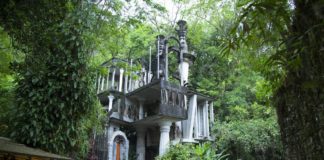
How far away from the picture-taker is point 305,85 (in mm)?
1013

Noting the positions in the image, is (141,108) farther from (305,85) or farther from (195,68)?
(305,85)

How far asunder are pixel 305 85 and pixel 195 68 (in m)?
16.2

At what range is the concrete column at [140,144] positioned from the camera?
12.1 metres

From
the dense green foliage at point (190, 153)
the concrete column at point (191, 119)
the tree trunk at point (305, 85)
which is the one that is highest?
the concrete column at point (191, 119)

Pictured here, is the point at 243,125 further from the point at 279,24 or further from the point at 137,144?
the point at 279,24

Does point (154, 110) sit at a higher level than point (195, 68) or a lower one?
lower

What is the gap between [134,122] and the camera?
11836 mm

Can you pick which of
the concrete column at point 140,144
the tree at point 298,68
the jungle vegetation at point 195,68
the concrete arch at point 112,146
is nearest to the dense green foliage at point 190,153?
the jungle vegetation at point 195,68

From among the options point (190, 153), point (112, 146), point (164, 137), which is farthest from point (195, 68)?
point (190, 153)

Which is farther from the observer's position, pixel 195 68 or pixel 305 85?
pixel 195 68

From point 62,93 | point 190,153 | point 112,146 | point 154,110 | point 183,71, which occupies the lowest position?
point 190,153

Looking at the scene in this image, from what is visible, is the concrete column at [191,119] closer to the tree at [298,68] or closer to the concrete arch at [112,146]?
the concrete arch at [112,146]

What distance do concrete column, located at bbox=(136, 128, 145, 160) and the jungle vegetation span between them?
2.59m

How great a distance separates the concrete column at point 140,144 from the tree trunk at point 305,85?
11315 mm
